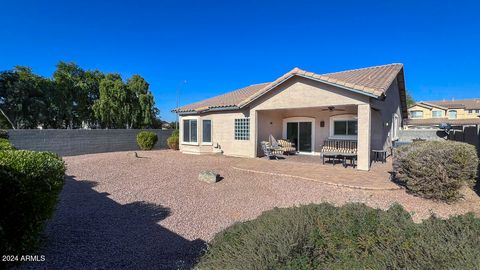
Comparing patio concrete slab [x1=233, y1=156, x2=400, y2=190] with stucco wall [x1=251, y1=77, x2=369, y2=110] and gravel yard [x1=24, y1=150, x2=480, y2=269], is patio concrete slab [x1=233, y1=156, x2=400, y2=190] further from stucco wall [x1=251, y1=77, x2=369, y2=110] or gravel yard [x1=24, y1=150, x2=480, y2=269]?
stucco wall [x1=251, y1=77, x2=369, y2=110]

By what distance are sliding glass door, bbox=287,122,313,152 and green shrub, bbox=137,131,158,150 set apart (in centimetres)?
1144

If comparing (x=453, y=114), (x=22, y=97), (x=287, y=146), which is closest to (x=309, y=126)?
(x=287, y=146)

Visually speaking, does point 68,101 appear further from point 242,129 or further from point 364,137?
point 364,137

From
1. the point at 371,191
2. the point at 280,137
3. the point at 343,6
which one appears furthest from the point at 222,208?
the point at 343,6

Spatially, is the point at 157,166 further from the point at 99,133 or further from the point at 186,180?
the point at 99,133

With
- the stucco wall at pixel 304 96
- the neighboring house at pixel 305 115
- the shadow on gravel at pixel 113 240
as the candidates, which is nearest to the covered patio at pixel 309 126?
the neighboring house at pixel 305 115

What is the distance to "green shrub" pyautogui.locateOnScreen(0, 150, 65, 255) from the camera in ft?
11.1

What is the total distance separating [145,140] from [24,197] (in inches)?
704

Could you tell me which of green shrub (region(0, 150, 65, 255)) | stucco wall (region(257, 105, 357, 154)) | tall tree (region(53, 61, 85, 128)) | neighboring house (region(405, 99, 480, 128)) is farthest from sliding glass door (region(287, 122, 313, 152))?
neighboring house (region(405, 99, 480, 128))

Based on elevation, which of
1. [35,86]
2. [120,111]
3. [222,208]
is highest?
[35,86]

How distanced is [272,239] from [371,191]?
6.83 metres

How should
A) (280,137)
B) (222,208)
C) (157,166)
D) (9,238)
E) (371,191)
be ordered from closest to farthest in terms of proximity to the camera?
(9,238)
(222,208)
(371,191)
(157,166)
(280,137)

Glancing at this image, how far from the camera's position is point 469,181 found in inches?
291

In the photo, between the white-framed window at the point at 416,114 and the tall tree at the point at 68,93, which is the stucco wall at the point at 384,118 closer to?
the tall tree at the point at 68,93
